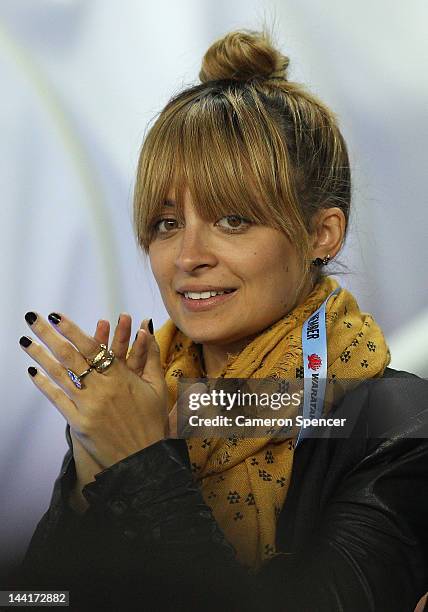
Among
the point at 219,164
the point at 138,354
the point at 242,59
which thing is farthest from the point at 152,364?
the point at 242,59

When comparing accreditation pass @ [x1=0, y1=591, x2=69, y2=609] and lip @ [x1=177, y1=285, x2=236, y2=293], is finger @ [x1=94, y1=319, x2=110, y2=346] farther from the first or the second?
accreditation pass @ [x1=0, y1=591, x2=69, y2=609]

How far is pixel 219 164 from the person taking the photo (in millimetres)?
1055

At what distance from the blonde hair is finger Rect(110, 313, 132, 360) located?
0.20 metres

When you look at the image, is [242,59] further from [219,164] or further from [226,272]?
[226,272]

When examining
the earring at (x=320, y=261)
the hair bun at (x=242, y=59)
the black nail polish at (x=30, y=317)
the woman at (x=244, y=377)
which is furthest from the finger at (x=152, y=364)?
the hair bun at (x=242, y=59)

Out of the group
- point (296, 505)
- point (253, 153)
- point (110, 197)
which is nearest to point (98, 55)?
point (110, 197)

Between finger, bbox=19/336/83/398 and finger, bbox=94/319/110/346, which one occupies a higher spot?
finger, bbox=94/319/110/346

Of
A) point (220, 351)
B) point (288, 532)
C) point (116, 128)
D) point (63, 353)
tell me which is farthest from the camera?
point (116, 128)

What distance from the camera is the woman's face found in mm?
1076

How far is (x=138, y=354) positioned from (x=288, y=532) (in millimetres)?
285

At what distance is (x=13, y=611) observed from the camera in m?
1.07

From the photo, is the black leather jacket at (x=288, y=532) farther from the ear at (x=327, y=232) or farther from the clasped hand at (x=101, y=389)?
the ear at (x=327, y=232)

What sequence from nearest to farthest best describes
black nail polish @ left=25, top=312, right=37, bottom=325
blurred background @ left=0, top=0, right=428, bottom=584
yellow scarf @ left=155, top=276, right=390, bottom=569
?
black nail polish @ left=25, top=312, right=37, bottom=325
yellow scarf @ left=155, top=276, right=390, bottom=569
blurred background @ left=0, top=0, right=428, bottom=584

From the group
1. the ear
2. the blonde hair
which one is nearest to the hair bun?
the blonde hair
